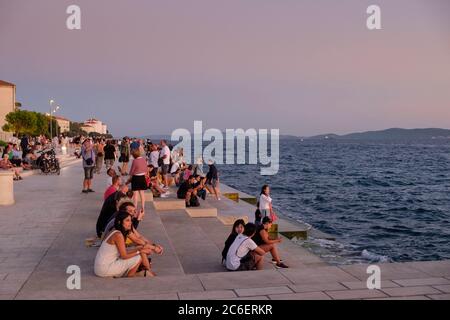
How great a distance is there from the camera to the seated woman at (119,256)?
248 inches

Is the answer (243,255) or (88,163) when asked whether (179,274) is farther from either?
(88,163)

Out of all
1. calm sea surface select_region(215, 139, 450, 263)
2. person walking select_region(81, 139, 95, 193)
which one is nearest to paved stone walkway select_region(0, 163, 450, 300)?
person walking select_region(81, 139, 95, 193)

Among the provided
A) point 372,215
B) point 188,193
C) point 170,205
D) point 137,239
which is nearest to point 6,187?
point 170,205

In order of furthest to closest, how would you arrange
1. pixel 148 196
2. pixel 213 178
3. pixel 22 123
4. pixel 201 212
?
1. pixel 22 123
2. pixel 213 178
3. pixel 148 196
4. pixel 201 212

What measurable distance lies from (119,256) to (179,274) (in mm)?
932

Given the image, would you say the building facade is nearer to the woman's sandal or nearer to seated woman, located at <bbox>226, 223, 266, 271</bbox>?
seated woman, located at <bbox>226, 223, 266, 271</bbox>

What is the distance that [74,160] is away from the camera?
3216 centimetres

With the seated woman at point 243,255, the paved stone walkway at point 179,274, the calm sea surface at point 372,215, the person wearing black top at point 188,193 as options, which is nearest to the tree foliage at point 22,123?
the calm sea surface at point 372,215

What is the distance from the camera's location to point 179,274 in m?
6.79

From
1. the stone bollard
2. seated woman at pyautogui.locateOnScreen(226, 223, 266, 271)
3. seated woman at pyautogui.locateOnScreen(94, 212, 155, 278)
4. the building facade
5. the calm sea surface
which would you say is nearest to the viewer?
seated woman at pyautogui.locateOnScreen(94, 212, 155, 278)

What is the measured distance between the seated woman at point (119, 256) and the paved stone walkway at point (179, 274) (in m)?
0.17

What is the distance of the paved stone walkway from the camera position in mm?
5594

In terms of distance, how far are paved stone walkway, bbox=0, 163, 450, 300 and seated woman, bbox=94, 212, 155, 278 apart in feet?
0.56
